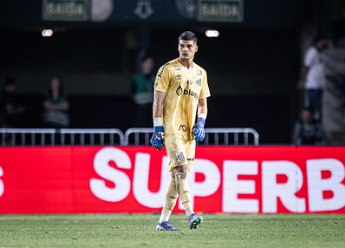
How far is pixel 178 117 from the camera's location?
10086 millimetres

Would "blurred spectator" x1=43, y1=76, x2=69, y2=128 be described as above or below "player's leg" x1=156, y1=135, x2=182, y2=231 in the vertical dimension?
above

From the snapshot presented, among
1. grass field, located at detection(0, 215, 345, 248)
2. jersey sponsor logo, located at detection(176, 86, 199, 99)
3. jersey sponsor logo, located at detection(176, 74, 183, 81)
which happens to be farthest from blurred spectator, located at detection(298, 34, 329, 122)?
jersey sponsor logo, located at detection(176, 74, 183, 81)

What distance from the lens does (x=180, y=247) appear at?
8383 millimetres

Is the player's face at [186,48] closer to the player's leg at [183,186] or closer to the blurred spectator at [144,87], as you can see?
the player's leg at [183,186]

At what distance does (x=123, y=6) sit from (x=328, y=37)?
4.29 m

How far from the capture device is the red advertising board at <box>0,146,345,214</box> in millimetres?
13781

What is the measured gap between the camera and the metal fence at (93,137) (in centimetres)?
1548

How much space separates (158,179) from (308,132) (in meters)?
3.49

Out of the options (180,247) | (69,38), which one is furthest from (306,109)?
(180,247)

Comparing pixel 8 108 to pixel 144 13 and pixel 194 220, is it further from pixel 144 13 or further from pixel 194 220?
pixel 194 220

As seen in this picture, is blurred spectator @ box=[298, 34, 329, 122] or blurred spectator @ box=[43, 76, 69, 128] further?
blurred spectator @ box=[298, 34, 329, 122]

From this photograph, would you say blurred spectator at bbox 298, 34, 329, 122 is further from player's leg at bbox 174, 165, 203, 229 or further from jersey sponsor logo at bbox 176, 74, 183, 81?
player's leg at bbox 174, 165, 203, 229

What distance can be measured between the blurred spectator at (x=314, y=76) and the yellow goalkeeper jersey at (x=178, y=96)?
7.11 meters

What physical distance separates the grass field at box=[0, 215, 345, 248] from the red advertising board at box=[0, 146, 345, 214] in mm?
465
